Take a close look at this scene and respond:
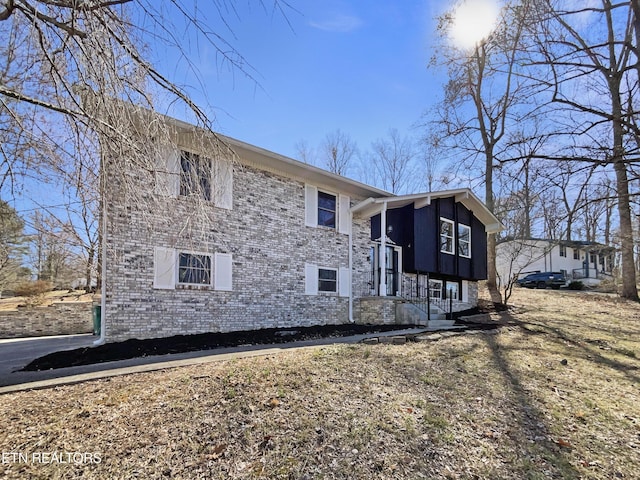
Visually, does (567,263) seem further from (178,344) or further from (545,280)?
(178,344)

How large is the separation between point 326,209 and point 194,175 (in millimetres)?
8010

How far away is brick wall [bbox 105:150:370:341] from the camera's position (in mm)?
8078

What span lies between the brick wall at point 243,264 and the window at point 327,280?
0.64 ft

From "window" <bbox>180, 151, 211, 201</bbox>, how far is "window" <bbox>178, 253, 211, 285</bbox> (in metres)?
4.10

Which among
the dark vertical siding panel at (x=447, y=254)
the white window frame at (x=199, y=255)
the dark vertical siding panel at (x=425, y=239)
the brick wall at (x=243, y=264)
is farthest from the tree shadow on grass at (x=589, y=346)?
the white window frame at (x=199, y=255)

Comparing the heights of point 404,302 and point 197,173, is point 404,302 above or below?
below

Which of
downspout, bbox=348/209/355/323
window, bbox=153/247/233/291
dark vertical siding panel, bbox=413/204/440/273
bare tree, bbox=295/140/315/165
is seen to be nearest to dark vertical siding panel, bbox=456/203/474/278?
dark vertical siding panel, bbox=413/204/440/273

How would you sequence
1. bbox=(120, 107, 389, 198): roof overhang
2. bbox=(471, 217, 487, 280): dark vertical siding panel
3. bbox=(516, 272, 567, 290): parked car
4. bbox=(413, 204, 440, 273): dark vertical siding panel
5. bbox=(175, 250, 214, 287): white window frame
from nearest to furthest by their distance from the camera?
bbox=(120, 107, 389, 198): roof overhang < bbox=(175, 250, 214, 287): white window frame < bbox=(413, 204, 440, 273): dark vertical siding panel < bbox=(471, 217, 487, 280): dark vertical siding panel < bbox=(516, 272, 567, 290): parked car

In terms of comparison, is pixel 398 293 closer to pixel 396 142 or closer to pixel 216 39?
pixel 216 39

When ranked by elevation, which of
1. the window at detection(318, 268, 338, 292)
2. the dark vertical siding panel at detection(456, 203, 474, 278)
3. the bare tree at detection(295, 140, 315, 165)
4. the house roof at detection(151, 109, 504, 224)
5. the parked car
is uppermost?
the bare tree at detection(295, 140, 315, 165)

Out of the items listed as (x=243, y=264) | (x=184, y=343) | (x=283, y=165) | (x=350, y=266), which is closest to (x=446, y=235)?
(x=350, y=266)

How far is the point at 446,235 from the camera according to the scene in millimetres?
15797

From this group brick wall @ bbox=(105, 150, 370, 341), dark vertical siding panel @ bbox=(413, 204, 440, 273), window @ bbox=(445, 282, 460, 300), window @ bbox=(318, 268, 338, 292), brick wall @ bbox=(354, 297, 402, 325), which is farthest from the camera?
window @ bbox=(445, 282, 460, 300)

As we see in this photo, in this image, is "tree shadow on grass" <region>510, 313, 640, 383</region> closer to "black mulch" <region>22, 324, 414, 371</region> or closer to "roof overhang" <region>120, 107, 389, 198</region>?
"black mulch" <region>22, 324, 414, 371</region>
